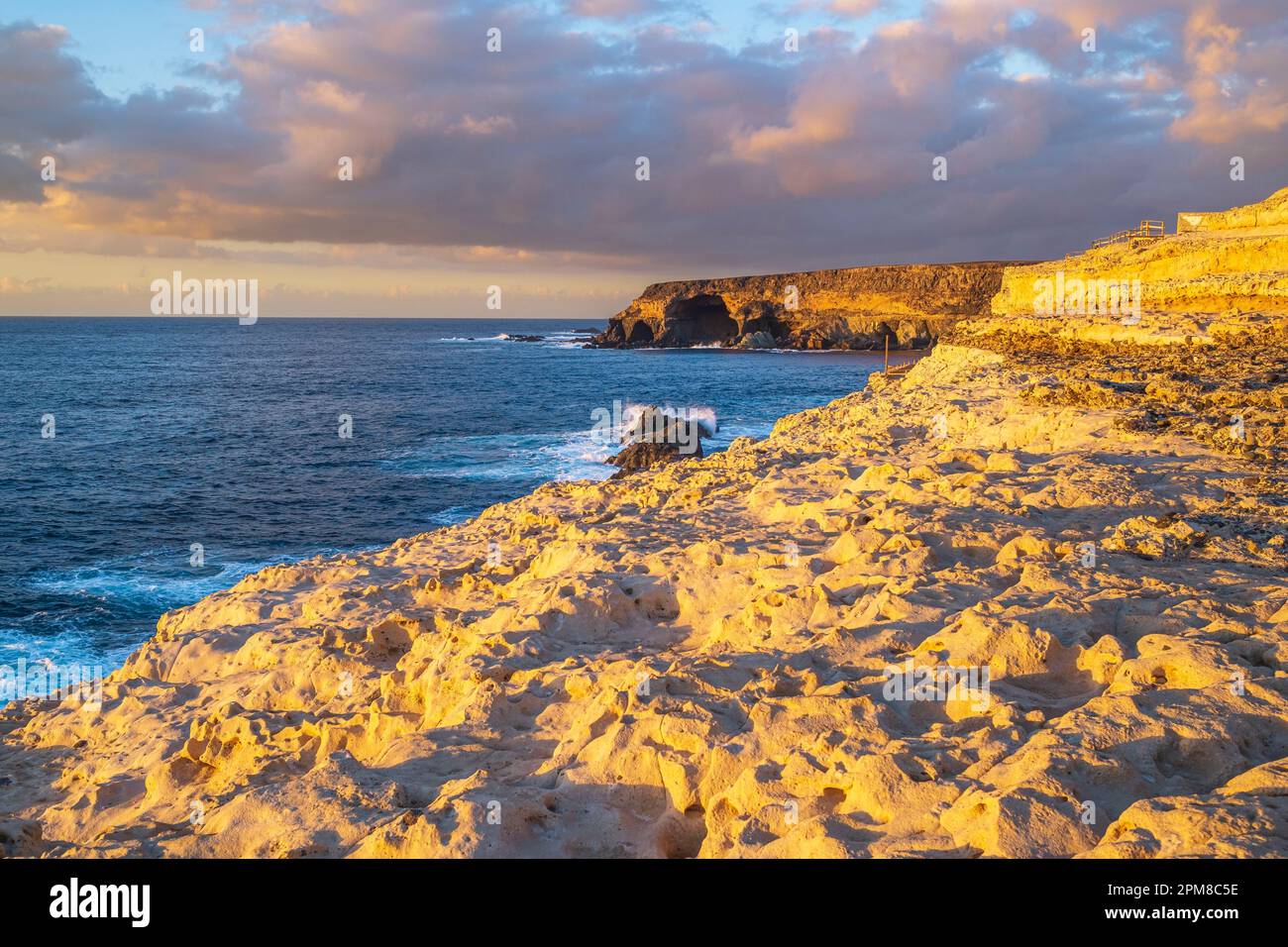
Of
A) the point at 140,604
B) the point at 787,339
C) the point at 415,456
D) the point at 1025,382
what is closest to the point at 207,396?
the point at 415,456

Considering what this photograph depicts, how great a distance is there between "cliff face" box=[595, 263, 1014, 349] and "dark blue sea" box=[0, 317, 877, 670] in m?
34.7

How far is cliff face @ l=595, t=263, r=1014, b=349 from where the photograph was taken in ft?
363

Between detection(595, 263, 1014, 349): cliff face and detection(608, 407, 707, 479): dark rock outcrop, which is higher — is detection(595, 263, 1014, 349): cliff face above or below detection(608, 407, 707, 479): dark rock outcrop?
above

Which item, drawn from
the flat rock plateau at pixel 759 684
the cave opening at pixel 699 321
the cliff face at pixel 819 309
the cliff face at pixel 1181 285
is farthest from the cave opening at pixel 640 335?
the flat rock plateau at pixel 759 684

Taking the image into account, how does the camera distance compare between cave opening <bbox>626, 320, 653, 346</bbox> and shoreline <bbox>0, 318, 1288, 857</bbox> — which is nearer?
shoreline <bbox>0, 318, 1288, 857</bbox>

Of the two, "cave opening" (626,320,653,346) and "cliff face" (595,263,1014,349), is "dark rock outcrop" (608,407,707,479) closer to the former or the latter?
"cliff face" (595,263,1014,349)

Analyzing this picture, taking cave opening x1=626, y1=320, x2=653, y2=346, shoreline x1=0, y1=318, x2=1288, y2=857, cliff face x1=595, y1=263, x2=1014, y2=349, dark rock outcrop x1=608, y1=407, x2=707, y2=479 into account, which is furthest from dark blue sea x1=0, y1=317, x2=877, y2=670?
cave opening x1=626, y1=320, x2=653, y2=346

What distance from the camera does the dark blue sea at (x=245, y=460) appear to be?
17953mm

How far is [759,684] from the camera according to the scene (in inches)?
209

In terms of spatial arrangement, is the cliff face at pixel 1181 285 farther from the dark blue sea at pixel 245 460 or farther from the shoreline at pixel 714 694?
the dark blue sea at pixel 245 460

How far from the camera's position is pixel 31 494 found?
85.3 ft
